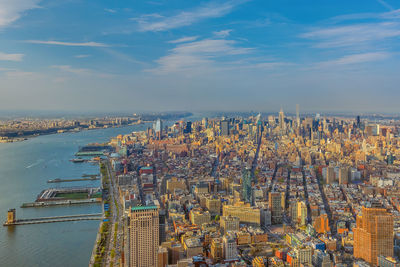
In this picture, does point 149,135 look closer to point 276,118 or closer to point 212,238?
point 276,118

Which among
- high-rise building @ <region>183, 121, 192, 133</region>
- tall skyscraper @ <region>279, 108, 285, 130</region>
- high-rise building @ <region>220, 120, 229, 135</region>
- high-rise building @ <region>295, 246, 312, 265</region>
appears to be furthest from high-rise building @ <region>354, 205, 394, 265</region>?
high-rise building @ <region>183, 121, 192, 133</region>

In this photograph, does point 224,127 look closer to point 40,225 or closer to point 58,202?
point 58,202

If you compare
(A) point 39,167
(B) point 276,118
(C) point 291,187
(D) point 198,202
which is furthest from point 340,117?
(A) point 39,167

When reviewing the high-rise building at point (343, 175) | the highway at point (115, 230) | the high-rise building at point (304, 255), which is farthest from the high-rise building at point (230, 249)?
the high-rise building at point (343, 175)

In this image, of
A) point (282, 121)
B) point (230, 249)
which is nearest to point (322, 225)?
point (230, 249)

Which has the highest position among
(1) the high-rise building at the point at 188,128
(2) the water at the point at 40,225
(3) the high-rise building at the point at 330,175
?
(1) the high-rise building at the point at 188,128

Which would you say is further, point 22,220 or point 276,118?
point 276,118

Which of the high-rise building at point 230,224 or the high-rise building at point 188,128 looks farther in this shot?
the high-rise building at point 188,128

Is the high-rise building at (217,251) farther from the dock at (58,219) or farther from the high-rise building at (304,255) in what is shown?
the dock at (58,219)
